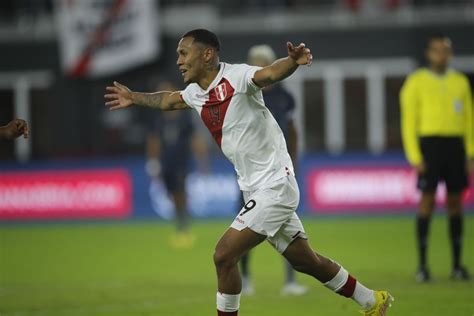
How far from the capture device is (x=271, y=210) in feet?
27.3

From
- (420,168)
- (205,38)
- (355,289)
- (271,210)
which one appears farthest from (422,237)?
(205,38)

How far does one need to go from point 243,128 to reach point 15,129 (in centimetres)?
189

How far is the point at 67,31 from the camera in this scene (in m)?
29.0

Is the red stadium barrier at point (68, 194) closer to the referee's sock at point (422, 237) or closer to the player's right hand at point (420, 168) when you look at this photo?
the referee's sock at point (422, 237)

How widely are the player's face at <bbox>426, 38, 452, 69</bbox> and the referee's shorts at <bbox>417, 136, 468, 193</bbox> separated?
2.75ft

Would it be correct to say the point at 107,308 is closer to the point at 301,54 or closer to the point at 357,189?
the point at 301,54

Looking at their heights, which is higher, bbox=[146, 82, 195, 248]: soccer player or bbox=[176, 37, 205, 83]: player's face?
bbox=[176, 37, 205, 83]: player's face

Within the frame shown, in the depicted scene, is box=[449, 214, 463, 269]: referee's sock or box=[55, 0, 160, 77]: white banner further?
box=[55, 0, 160, 77]: white banner

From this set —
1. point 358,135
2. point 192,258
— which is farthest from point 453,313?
point 358,135

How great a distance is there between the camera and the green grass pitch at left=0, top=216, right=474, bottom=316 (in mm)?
10781

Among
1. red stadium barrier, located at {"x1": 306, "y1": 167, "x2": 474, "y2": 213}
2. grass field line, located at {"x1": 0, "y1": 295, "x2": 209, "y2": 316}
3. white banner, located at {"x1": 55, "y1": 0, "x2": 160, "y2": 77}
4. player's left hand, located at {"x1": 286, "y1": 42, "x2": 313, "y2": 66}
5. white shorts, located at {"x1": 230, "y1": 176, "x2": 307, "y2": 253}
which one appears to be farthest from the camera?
white banner, located at {"x1": 55, "y1": 0, "x2": 160, "y2": 77}

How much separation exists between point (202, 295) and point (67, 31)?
18.5m

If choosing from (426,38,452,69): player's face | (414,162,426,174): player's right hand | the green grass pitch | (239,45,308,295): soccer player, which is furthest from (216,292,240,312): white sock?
(426,38,452,69): player's face

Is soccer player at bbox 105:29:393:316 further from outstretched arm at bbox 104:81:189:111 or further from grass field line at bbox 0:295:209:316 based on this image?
grass field line at bbox 0:295:209:316
